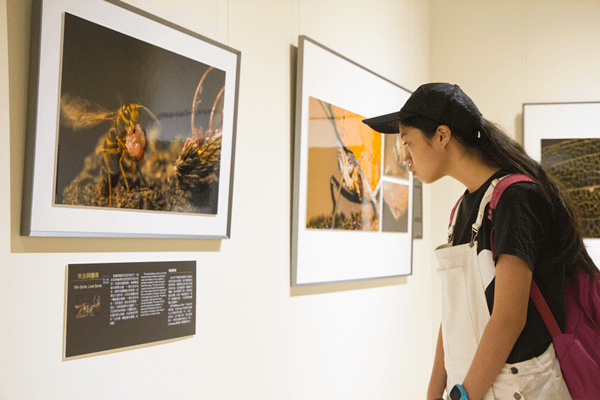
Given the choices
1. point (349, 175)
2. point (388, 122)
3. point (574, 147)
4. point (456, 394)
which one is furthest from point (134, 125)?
point (574, 147)

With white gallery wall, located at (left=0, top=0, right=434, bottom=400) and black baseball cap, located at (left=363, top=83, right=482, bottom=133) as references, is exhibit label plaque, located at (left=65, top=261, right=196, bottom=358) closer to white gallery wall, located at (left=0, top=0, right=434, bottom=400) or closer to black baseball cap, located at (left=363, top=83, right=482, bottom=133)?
white gallery wall, located at (left=0, top=0, right=434, bottom=400)

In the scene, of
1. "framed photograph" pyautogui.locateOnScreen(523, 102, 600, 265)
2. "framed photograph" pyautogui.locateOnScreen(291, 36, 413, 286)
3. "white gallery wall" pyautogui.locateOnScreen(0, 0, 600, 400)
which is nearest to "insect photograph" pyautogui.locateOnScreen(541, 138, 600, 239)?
"framed photograph" pyautogui.locateOnScreen(523, 102, 600, 265)

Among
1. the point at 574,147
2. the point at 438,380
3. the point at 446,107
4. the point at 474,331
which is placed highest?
the point at 574,147

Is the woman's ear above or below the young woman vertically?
above

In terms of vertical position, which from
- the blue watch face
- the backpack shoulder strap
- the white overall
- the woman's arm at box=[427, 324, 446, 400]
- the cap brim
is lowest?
the woman's arm at box=[427, 324, 446, 400]

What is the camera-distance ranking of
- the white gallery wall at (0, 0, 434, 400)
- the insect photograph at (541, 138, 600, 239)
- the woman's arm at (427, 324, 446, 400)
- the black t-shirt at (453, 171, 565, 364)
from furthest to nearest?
the insect photograph at (541, 138, 600, 239) < the woman's arm at (427, 324, 446, 400) < the white gallery wall at (0, 0, 434, 400) < the black t-shirt at (453, 171, 565, 364)

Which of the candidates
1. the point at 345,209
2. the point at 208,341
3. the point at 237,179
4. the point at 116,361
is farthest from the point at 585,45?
the point at 116,361

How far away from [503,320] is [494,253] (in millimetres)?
169

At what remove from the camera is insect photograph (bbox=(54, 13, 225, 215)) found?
148 centimetres

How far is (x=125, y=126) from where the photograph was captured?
1.61 m

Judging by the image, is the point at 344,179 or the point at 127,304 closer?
the point at 127,304

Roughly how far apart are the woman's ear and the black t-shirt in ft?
0.77

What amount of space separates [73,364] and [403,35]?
280 centimetres

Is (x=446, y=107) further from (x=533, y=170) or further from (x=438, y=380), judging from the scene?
(x=438, y=380)
